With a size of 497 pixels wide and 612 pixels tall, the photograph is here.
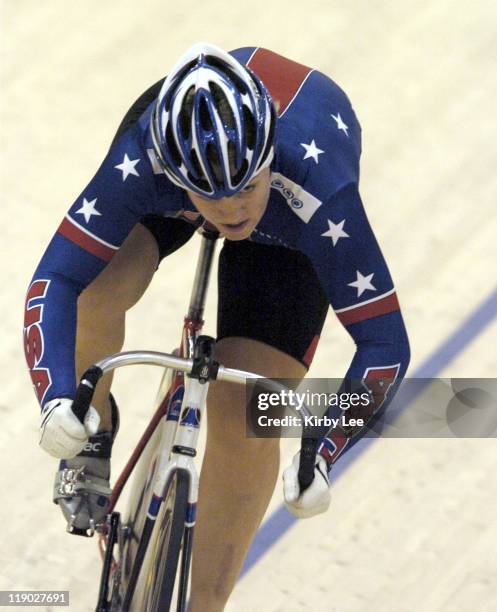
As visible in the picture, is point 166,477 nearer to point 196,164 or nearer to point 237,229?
point 237,229

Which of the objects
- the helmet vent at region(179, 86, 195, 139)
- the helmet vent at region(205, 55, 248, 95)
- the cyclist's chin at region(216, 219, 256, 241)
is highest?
the helmet vent at region(205, 55, 248, 95)

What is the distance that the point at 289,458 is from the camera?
A: 4176mm

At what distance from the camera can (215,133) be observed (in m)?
2.62

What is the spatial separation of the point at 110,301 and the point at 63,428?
0.56 metres

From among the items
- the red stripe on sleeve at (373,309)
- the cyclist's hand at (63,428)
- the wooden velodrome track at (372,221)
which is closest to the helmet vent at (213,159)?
the red stripe on sleeve at (373,309)

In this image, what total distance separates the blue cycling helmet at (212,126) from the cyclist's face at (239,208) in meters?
0.03

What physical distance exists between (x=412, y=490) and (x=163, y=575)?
1.47 m

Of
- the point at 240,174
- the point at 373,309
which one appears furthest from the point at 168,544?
the point at 240,174

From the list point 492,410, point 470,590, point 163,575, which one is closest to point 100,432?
point 163,575

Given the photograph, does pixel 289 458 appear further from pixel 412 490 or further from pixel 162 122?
pixel 162 122

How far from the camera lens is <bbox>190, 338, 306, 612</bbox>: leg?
3.12 meters

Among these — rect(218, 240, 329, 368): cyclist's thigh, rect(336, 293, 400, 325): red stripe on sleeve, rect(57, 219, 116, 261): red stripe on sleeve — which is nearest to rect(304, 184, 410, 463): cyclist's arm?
rect(336, 293, 400, 325): red stripe on sleeve

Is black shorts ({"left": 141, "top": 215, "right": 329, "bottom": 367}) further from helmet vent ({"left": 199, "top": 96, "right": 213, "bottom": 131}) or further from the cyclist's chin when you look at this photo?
helmet vent ({"left": 199, "top": 96, "right": 213, "bottom": 131})

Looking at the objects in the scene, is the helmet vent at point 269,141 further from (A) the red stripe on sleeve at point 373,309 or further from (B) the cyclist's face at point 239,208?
(A) the red stripe on sleeve at point 373,309
